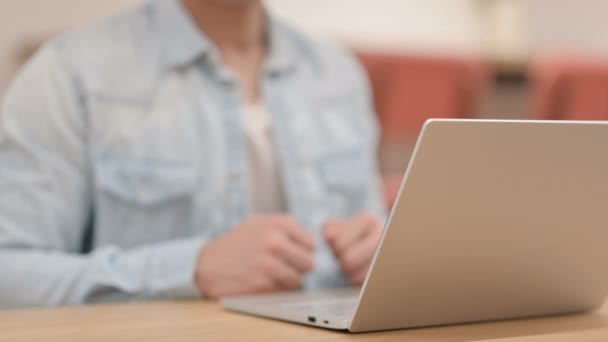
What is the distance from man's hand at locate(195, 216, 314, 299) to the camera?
2.71 ft

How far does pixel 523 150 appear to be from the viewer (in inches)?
20.8

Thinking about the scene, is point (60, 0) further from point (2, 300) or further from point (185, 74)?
point (2, 300)

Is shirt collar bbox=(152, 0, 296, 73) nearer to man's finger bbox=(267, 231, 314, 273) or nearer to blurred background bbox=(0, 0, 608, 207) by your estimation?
man's finger bbox=(267, 231, 314, 273)

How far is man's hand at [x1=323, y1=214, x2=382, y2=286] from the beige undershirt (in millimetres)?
251

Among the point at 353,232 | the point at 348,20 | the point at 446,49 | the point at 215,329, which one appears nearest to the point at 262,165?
the point at 353,232

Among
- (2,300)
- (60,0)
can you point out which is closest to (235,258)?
(2,300)

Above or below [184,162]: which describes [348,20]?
below

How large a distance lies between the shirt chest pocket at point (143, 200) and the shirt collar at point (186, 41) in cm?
15

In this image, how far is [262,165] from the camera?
1.17 metres

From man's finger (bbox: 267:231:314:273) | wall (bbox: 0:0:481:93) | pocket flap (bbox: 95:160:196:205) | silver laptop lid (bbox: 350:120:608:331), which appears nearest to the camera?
silver laptop lid (bbox: 350:120:608:331)

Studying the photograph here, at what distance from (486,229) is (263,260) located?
31cm

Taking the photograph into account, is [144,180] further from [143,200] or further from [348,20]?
[348,20]

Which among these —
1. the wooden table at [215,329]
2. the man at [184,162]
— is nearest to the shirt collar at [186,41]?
the man at [184,162]

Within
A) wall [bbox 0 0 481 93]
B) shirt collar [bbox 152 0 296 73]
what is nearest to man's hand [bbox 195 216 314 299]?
shirt collar [bbox 152 0 296 73]
